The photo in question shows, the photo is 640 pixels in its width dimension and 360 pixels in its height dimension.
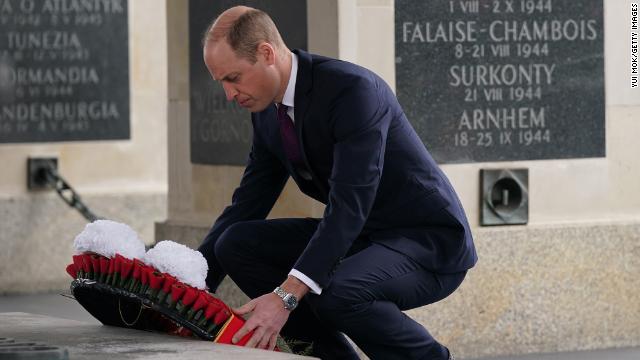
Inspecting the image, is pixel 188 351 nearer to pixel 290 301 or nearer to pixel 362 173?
pixel 290 301

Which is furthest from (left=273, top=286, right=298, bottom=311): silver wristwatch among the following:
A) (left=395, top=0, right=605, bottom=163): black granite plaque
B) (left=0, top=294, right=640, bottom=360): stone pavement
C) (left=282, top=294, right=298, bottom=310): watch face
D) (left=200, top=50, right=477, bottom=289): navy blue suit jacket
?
(left=395, top=0, right=605, bottom=163): black granite plaque

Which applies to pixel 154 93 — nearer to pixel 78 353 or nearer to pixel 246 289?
pixel 246 289

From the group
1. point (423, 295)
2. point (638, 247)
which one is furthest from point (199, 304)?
point (638, 247)

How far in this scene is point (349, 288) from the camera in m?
5.64

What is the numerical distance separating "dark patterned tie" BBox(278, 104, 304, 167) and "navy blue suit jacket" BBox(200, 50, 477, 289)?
0.15 ft

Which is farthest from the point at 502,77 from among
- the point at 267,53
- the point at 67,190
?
the point at 67,190

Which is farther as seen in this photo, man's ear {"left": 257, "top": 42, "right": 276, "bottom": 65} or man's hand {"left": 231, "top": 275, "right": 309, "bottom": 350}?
man's ear {"left": 257, "top": 42, "right": 276, "bottom": 65}

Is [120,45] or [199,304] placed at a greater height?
[120,45]

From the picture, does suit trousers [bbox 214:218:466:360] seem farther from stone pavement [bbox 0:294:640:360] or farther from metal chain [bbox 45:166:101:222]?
metal chain [bbox 45:166:101:222]

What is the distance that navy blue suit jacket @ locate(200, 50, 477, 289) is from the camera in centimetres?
557

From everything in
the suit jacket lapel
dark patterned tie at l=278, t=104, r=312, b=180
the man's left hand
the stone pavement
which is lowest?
the stone pavement

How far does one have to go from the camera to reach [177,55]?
894 centimetres

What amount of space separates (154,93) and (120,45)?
1.44 feet

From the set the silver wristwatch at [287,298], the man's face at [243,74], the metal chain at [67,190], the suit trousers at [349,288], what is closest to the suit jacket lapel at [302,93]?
the man's face at [243,74]
